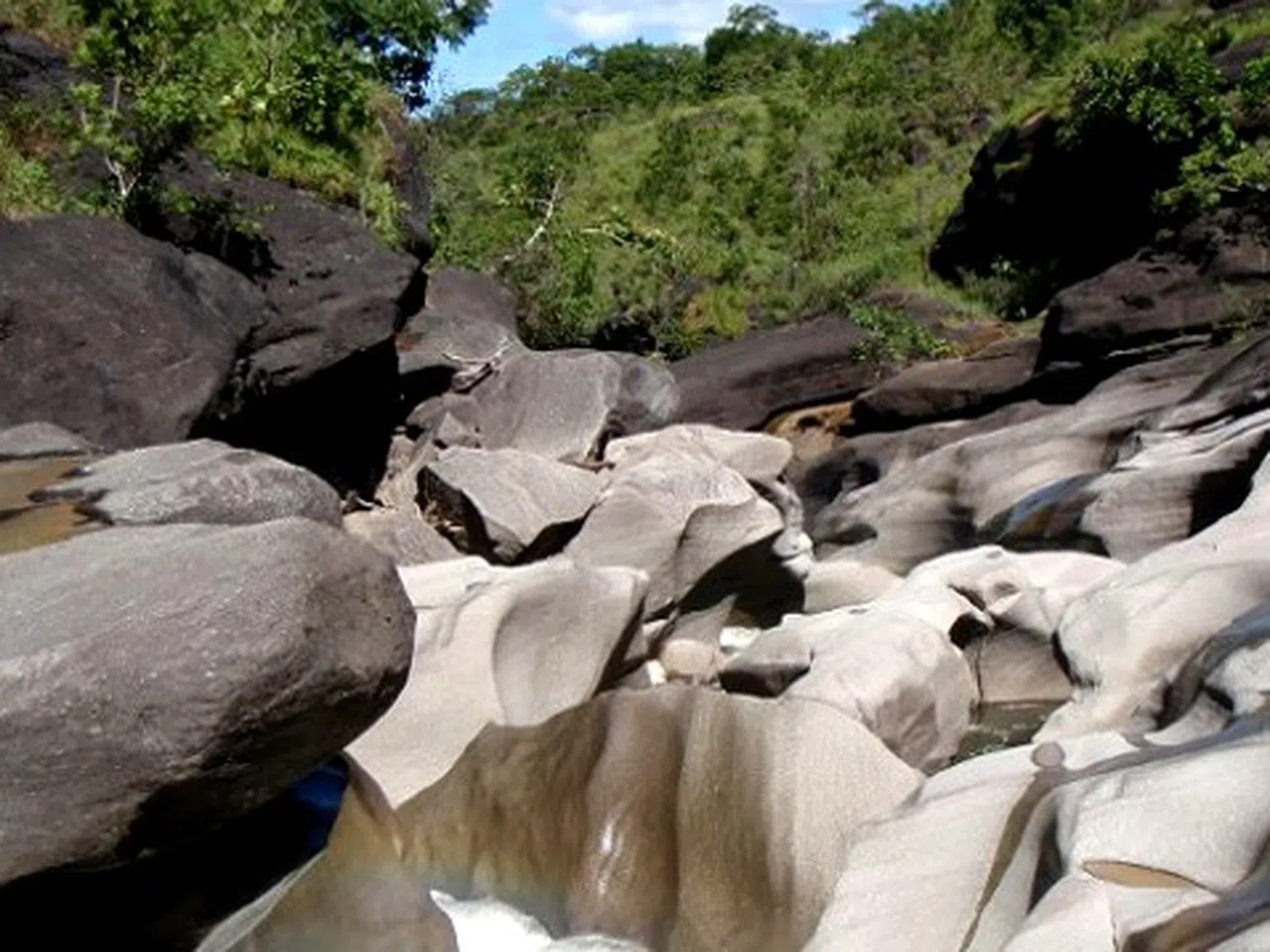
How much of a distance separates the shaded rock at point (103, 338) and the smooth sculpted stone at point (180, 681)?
5.00 metres

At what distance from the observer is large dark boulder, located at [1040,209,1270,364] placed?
61.5 feet

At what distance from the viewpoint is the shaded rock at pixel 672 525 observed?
12719 mm

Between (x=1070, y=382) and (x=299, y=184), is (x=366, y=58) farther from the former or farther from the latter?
(x=1070, y=382)

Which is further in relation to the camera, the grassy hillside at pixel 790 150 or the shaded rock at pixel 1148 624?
the grassy hillside at pixel 790 150

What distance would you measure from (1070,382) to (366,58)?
345 inches

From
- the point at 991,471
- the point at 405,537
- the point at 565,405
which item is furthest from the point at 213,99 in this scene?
the point at 991,471

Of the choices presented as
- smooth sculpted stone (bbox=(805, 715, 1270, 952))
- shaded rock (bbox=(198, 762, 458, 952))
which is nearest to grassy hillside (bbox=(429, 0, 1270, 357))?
smooth sculpted stone (bbox=(805, 715, 1270, 952))

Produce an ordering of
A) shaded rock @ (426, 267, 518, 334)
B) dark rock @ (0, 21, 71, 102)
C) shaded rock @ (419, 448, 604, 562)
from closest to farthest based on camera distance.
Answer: shaded rock @ (419, 448, 604, 562) → dark rock @ (0, 21, 71, 102) → shaded rock @ (426, 267, 518, 334)

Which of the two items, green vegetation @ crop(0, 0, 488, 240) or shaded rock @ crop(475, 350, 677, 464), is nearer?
green vegetation @ crop(0, 0, 488, 240)

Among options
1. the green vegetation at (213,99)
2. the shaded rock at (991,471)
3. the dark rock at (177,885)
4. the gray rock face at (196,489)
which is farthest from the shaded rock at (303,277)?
the dark rock at (177,885)

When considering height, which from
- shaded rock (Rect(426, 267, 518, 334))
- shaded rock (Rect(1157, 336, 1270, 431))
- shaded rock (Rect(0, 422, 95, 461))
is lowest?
shaded rock (Rect(1157, 336, 1270, 431))

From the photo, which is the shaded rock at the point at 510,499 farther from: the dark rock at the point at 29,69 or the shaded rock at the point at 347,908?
the shaded rock at the point at 347,908

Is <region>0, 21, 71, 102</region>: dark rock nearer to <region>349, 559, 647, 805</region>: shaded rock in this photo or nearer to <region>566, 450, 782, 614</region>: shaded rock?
<region>566, 450, 782, 614</region>: shaded rock

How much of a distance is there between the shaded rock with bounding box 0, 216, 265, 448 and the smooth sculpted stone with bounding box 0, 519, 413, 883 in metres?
5.00
